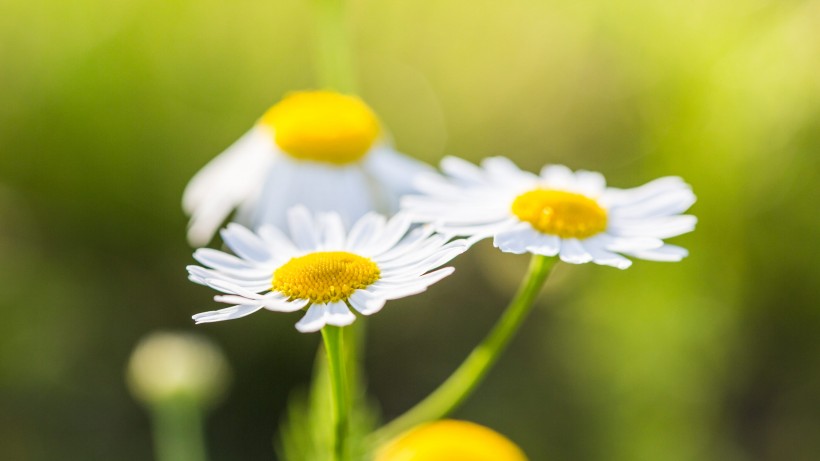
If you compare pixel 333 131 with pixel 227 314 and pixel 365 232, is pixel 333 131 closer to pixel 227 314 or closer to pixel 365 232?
pixel 365 232

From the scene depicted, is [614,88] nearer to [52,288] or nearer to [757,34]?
[757,34]

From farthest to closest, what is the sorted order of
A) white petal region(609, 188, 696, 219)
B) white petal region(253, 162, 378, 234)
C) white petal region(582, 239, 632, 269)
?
white petal region(253, 162, 378, 234), white petal region(609, 188, 696, 219), white petal region(582, 239, 632, 269)

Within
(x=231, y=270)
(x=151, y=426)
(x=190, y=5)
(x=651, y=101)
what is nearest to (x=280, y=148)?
(x=231, y=270)

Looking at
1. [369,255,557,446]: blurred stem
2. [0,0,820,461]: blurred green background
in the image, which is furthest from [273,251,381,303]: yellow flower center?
[0,0,820,461]: blurred green background

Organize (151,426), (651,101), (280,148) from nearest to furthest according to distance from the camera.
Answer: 1. (280,148)
2. (151,426)
3. (651,101)

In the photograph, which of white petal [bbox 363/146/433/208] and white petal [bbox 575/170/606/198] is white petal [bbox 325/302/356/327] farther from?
white petal [bbox 363/146/433/208]

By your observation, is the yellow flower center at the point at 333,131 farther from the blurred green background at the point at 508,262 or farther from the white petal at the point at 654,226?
the blurred green background at the point at 508,262

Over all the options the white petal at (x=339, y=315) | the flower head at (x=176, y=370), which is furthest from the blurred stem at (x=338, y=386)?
the flower head at (x=176, y=370)
